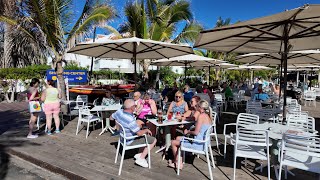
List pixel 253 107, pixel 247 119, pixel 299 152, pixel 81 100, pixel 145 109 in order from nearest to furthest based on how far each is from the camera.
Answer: pixel 299 152, pixel 247 119, pixel 145 109, pixel 253 107, pixel 81 100

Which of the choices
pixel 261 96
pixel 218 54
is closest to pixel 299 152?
pixel 261 96

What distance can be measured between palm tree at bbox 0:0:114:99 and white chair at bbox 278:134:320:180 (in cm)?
764

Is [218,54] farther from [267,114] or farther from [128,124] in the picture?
[128,124]

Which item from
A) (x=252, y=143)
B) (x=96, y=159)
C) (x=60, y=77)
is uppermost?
(x=60, y=77)

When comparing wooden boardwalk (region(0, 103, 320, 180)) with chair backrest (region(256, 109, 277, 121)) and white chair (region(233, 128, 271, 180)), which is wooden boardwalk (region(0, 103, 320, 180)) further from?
chair backrest (region(256, 109, 277, 121))

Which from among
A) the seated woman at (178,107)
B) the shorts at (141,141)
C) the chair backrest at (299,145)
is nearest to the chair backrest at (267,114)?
the seated woman at (178,107)

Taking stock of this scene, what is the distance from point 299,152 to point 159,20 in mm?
12775

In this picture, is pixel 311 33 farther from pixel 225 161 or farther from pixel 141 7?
pixel 141 7

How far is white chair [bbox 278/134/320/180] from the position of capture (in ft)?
10.4

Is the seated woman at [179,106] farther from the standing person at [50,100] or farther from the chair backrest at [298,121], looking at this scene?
the standing person at [50,100]

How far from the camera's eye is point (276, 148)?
3.97 metres

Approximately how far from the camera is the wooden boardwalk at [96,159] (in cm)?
411

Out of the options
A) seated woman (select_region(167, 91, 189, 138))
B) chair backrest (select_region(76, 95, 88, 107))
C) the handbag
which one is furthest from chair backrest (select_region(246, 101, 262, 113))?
the handbag

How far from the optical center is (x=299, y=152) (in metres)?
3.19
